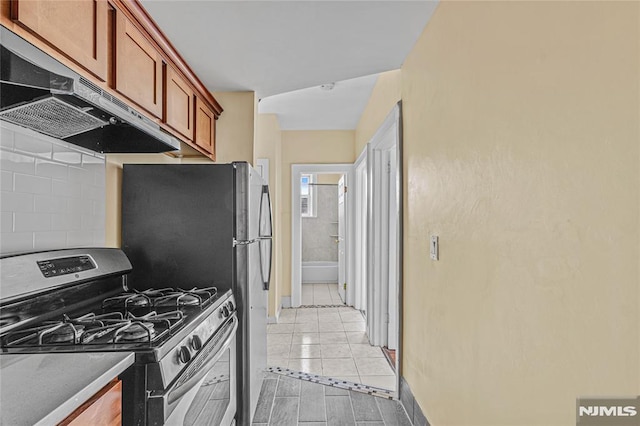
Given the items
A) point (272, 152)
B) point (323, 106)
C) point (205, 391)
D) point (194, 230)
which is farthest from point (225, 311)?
point (272, 152)

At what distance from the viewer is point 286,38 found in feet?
7.48

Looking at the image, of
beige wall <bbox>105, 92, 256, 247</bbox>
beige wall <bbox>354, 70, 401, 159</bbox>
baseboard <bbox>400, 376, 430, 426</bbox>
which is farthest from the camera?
beige wall <bbox>105, 92, 256, 247</bbox>

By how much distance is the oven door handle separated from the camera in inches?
48.1

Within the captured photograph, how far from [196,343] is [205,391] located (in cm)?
24

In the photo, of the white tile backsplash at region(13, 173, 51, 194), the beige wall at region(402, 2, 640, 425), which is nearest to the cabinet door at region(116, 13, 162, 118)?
the white tile backsplash at region(13, 173, 51, 194)

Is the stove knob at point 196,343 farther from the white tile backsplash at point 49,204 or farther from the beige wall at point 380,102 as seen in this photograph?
the beige wall at point 380,102

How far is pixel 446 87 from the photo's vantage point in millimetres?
1821

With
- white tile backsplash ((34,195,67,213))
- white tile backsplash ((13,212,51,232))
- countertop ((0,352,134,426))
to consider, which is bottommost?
countertop ((0,352,134,426))

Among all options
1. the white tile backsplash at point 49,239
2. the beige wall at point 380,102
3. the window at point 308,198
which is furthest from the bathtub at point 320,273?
the white tile backsplash at point 49,239

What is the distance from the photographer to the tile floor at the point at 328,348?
319 centimetres

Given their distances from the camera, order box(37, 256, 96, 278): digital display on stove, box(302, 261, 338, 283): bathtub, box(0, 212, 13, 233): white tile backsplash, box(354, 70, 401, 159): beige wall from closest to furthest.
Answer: box(0, 212, 13, 233): white tile backsplash < box(37, 256, 96, 278): digital display on stove < box(354, 70, 401, 159): beige wall < box(302, 261, 338, 283): bathtub

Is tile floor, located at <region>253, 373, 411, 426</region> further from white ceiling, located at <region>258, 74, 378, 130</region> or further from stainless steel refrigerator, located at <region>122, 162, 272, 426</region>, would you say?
white ceiling, located at <region>258, 74, 378, 130</region>

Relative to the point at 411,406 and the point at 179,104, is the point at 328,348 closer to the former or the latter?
the point at 411,406

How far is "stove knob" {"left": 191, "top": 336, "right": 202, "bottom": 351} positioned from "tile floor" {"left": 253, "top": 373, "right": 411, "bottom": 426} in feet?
4.03
